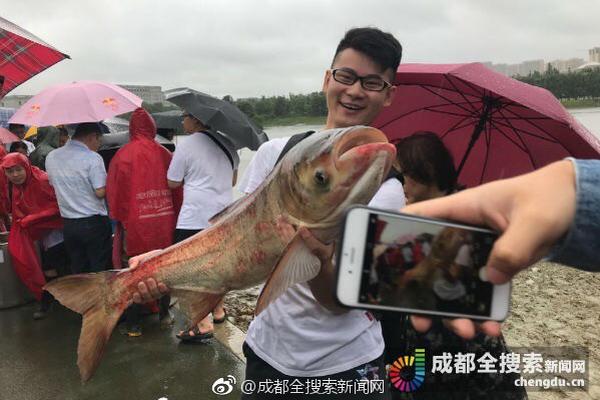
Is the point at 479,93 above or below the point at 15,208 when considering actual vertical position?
above

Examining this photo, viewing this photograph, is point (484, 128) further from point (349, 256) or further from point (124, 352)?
point (124, 352)

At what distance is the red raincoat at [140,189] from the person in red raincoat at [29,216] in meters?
1.10

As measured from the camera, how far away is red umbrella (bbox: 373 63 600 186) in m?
2.99

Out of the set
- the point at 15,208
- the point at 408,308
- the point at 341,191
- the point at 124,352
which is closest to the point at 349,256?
the point at 408,308

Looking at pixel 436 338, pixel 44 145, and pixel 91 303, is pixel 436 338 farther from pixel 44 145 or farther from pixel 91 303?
pixel 44 145

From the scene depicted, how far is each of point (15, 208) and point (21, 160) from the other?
56 centimetres

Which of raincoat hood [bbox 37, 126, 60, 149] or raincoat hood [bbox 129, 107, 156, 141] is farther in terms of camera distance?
raincoat hood [bbox 37, 126, 60, 149]

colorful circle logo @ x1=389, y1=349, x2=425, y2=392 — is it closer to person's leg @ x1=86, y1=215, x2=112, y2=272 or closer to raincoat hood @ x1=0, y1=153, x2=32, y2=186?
person's leg @ x1=86, y1=215, x2=112, y2=272

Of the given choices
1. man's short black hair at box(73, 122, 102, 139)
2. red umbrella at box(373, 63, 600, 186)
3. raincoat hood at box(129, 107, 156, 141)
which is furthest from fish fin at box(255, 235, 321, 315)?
man's short black hair at box(73, 122, 102, 139)

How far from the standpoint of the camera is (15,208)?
535cm

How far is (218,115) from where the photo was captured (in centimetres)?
470

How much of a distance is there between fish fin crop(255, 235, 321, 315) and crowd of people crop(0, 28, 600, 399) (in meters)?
0.04

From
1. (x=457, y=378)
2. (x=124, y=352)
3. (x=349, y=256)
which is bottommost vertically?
(x=124, y=352)

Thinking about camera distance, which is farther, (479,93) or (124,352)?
(124,352)
